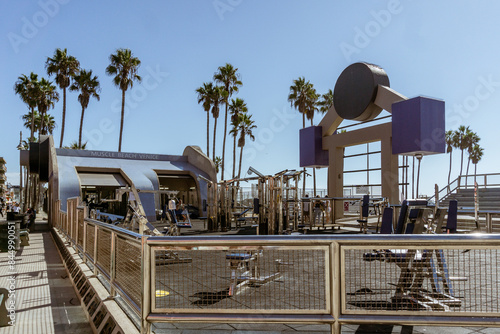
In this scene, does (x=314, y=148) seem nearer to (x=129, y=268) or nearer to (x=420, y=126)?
(x=420, y=126)

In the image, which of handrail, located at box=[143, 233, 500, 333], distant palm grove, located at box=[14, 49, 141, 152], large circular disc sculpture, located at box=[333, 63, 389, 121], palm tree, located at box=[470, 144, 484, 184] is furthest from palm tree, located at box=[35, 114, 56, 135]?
palm tree, located at box=[470, 144, 484, 184]

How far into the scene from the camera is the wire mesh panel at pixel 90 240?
7.29 metres

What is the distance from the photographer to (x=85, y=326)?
504cm

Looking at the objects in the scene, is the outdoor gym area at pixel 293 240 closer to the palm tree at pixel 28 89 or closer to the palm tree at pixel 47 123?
the palm tree at pixel 28 89

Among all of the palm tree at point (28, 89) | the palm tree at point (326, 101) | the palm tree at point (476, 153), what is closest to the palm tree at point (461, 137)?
the palm tree at point (476, 153)

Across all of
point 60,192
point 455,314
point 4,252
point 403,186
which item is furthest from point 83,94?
point 455,314

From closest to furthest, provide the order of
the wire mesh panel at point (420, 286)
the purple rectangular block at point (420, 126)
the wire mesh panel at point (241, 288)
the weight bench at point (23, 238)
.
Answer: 1. the wire mesh panel at point (241, 288)
2. the wire mesh panel at point (420, 286)
3. the weight bench at point (23, 238)
4. the purple rectangular block at point (420, 126)

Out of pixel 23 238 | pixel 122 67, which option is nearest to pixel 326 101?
pixel 122 67

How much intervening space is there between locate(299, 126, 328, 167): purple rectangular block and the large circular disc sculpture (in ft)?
6.95

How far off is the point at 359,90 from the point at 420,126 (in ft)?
13.6

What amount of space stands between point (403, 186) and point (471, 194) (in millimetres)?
Answer: 8121

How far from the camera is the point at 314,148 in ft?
72.5

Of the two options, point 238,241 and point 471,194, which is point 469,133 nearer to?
point 471,194

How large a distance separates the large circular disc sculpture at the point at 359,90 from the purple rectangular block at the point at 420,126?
1988mm
